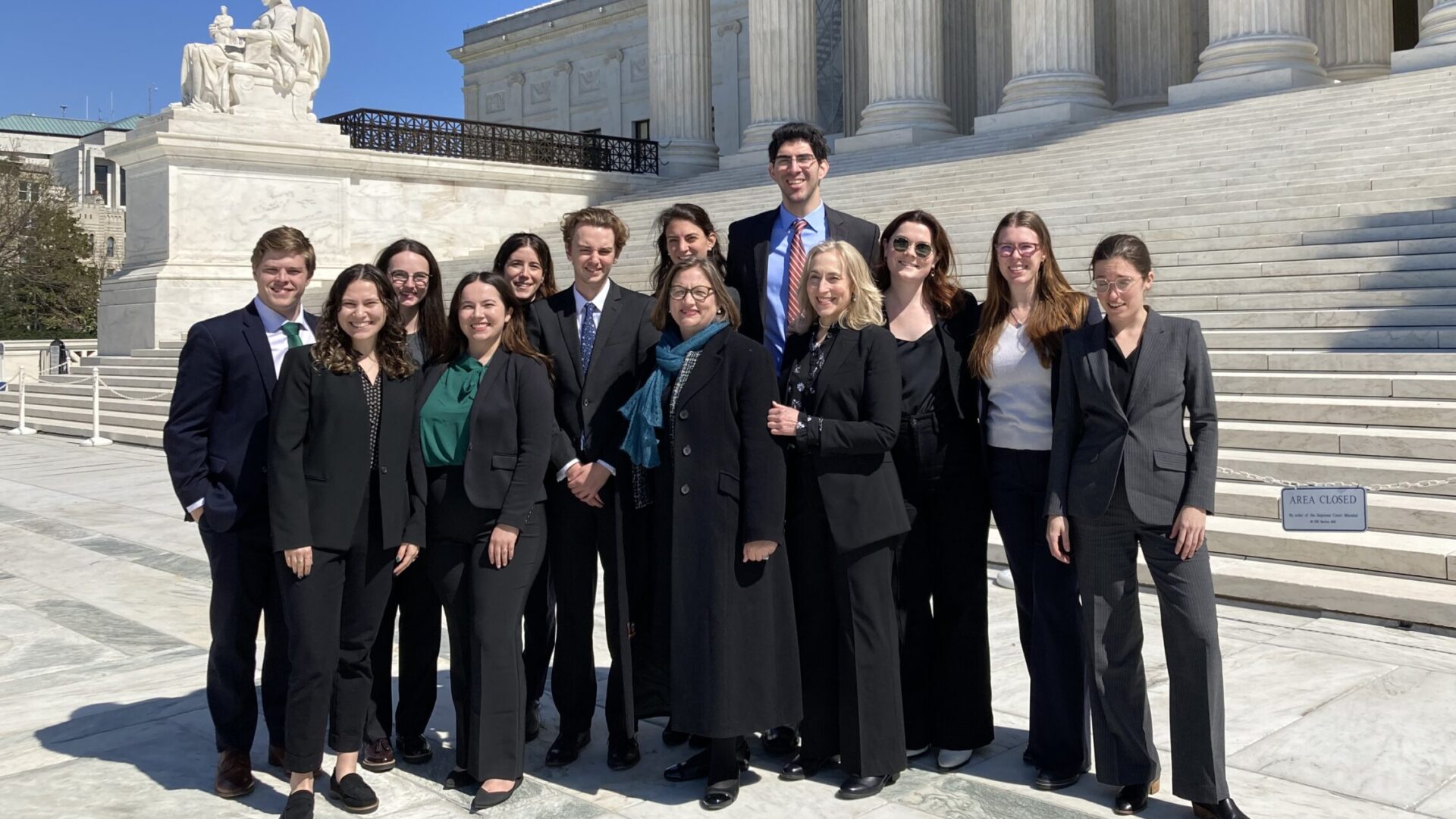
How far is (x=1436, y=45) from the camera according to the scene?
15.7 m

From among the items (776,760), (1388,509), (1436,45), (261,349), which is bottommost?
(776,760)

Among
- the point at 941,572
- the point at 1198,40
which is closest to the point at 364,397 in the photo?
the point at 941,572

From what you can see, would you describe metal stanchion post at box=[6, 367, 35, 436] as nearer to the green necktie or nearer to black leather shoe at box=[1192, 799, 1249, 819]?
the green necktie

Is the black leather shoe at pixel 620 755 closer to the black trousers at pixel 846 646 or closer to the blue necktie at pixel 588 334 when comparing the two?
the black trousers at pixel 846 646

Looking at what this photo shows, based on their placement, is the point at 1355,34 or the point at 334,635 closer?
the point at 334,635

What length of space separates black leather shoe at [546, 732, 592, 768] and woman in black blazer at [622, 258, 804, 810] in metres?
0.46

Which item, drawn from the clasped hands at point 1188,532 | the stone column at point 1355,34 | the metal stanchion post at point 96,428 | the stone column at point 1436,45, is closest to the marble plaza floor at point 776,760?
the clasped hands at point 1188,532

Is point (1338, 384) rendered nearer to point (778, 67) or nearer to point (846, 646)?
point (846, 646)

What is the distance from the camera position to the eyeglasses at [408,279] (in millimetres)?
4578

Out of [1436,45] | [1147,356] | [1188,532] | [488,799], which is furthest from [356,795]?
[1436,45]

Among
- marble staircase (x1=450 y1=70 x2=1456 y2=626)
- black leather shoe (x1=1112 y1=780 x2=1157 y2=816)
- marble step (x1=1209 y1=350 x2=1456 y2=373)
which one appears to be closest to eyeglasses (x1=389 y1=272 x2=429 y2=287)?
black leather shoe (x1=1112 y1=780 x2=1157 y2=816)

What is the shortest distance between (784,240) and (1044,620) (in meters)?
1.77

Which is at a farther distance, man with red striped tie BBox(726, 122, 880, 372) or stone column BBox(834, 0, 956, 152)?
stone column BBox(834, 0, 956, 152)

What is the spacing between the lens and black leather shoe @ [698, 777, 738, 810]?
12.9ft
